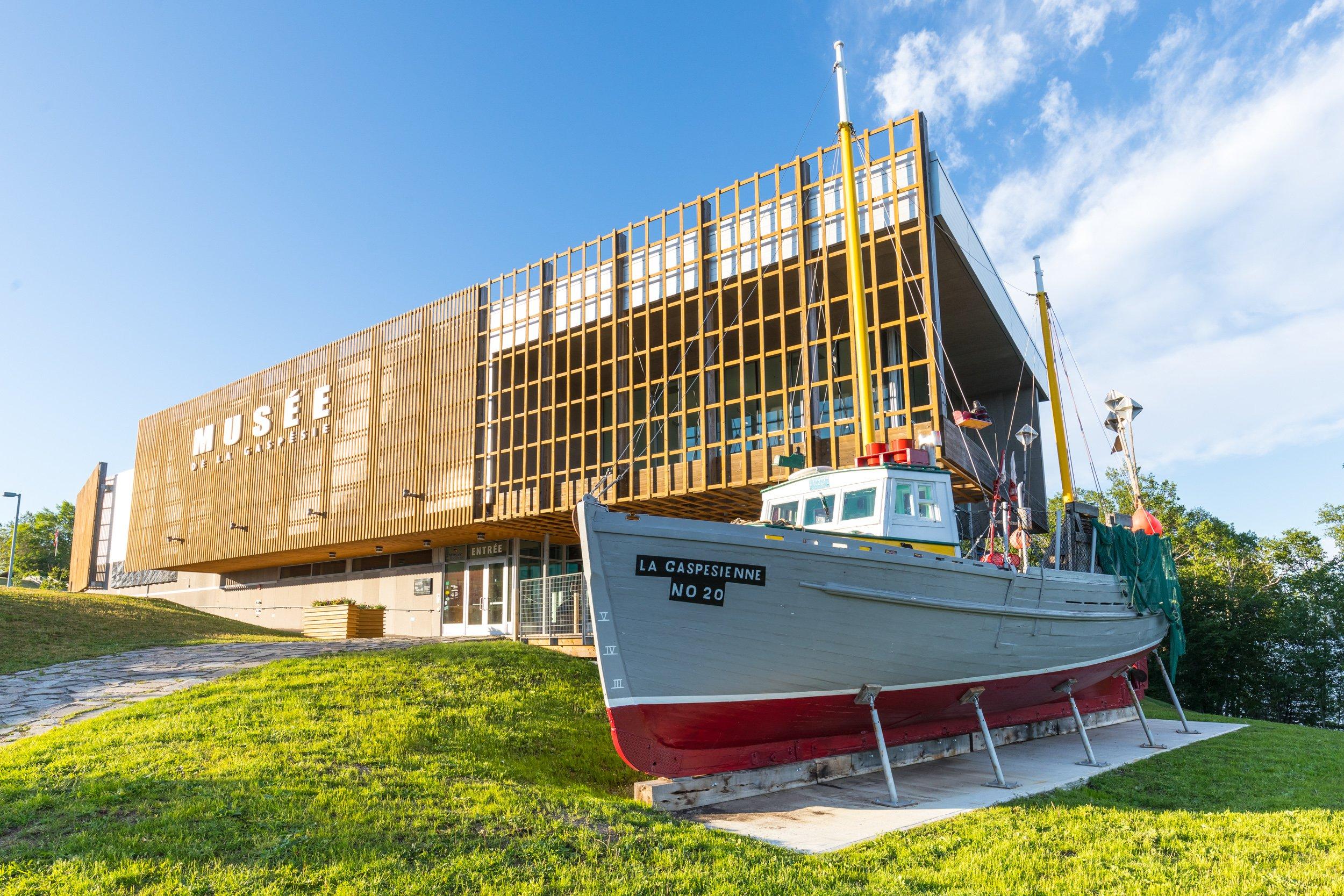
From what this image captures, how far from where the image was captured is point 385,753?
308 inches

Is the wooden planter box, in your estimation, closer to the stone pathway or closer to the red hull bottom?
the stone pathway

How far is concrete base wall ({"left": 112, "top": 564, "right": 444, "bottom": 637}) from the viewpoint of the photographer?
91.5ft

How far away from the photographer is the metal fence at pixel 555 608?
15.4 metres

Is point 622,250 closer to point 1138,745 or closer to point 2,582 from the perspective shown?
point 1138,745

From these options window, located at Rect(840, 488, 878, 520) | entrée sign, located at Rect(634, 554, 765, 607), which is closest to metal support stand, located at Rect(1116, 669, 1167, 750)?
window, located at Rect(840, 488, 878, 520)

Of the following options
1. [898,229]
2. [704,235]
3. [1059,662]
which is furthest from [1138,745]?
[704,235]

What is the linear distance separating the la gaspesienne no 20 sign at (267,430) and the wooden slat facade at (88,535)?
1589 cm

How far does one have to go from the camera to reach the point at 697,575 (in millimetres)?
8047

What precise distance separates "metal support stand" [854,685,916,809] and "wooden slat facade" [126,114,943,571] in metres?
4.97

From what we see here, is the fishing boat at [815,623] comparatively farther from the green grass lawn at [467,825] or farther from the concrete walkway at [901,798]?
the green grass lawn at [467,825]

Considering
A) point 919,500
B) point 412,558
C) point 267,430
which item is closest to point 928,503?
point 919,500

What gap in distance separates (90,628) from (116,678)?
7001 mm

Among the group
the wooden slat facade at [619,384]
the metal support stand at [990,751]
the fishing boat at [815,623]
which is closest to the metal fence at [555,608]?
the wooden slat facade at [619,384]

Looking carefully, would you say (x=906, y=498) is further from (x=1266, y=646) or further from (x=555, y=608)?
(x=1266, y=646)
